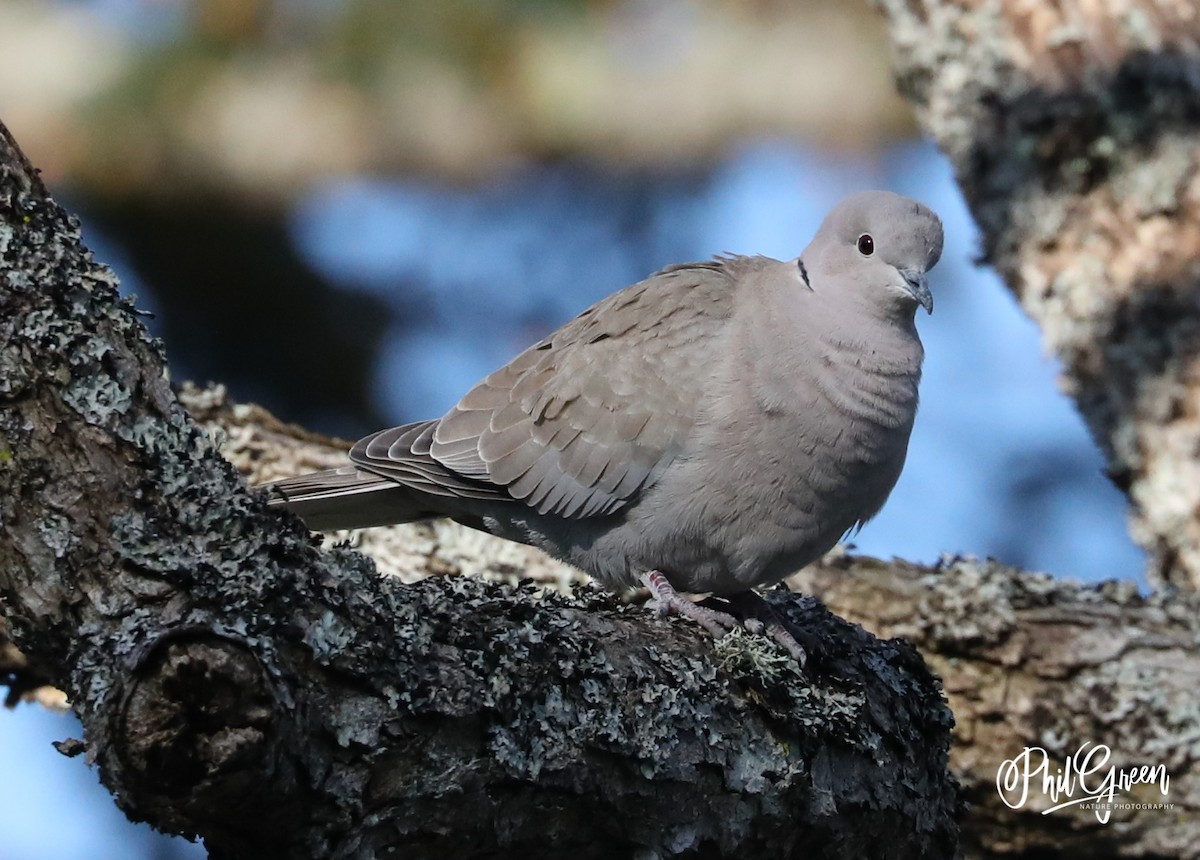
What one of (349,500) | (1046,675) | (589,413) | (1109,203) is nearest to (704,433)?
(589,413)

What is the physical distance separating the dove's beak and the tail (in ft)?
5.09

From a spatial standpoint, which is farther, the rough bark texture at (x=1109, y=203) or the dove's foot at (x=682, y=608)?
the rough bark texture at (x=1109, y=203)

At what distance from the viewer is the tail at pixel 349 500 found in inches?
146

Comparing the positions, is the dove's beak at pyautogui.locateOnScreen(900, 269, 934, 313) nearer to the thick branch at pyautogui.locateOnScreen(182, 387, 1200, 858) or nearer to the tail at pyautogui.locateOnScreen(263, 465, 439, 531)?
the thick branch at pyautogui.locateOnScreen(182, 387, 1200, 858)

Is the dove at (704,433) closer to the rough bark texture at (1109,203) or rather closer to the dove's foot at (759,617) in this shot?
the dove's foot at (759,617)

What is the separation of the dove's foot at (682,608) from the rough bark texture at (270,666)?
0.41 m

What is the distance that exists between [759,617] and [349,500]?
128 cm

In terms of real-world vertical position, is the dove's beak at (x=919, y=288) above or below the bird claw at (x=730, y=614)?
above

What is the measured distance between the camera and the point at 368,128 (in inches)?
207

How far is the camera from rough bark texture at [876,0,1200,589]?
4586mm

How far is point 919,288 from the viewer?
11.1 feet

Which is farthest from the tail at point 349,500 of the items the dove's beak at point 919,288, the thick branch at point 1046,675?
the dove's beak at point 919,288

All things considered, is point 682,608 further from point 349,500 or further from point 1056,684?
point 1056,684

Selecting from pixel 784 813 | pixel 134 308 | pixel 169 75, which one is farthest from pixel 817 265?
pixel 169 75
